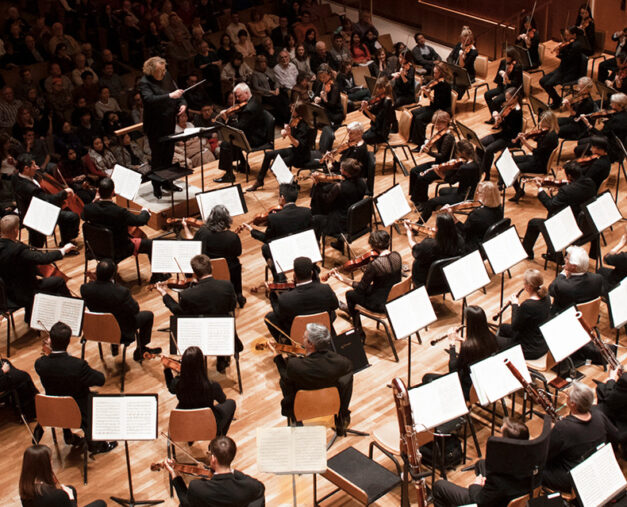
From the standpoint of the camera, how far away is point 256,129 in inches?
394

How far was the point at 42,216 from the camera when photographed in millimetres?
7832

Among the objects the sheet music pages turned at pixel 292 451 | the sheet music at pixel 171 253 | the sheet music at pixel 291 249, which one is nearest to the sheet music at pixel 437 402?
the sheet music pages turned at pixel 292 451

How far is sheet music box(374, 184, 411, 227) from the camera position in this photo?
7.80 metres

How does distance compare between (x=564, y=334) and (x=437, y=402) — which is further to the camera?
(x=564, y=334)

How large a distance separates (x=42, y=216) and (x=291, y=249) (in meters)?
2.51

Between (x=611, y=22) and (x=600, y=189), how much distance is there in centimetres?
687

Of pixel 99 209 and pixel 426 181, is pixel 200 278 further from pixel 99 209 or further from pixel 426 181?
pixel 426 181

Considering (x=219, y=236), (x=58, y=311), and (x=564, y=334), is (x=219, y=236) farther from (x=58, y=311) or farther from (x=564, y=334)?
(x=564, y=334)

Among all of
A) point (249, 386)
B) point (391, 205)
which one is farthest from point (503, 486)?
point (391, 205)

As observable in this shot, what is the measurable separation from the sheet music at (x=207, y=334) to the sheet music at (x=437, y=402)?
1571mm

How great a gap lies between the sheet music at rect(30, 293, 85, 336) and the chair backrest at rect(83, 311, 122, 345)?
9cm

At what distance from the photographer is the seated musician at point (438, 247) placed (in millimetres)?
7285

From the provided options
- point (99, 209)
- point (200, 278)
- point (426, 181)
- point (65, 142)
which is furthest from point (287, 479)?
point (65, 142)

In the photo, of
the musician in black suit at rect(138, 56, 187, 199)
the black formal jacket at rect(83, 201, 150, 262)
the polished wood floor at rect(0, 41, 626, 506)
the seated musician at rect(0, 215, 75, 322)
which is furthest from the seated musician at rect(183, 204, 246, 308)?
the musician in black suit at rect(138, 56, 187, 199)
